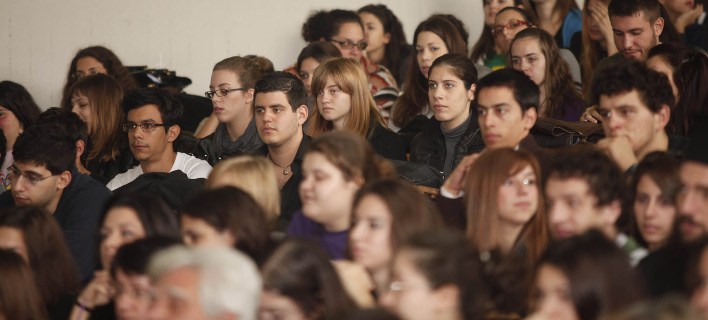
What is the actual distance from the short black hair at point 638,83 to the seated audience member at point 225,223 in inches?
57.2

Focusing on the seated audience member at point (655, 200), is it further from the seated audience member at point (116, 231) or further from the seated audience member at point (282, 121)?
the seated audience member at point (282, 121)

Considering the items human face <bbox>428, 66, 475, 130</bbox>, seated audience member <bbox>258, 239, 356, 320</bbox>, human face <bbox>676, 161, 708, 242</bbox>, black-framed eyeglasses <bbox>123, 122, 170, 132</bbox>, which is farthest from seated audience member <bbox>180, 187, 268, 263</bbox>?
black-framed eyeglasses <bbox>123, 122, 170, 132</bbox>

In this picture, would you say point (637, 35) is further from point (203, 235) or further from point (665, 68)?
point (203, 235)

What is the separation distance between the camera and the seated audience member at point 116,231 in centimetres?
310

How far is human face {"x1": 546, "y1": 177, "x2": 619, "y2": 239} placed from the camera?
290 cm

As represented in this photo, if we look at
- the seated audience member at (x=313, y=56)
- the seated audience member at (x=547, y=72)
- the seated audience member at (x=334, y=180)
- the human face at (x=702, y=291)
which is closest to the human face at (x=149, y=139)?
the seated audience member at (x=313, y=56)

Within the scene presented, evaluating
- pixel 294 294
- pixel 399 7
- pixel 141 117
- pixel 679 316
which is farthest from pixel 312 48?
pixel 679 316

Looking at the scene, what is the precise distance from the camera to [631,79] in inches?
140

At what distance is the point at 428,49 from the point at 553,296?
3115 millimetres

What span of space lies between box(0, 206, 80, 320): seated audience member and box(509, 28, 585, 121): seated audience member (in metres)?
2.50

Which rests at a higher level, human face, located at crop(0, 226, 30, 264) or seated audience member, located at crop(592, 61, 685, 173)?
seated audience member, located at crop(592, 61, 685, 173)

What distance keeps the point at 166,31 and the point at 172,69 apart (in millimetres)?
284

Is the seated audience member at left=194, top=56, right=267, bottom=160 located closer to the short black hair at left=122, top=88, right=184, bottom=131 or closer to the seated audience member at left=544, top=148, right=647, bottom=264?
the short black hair at left=122, top=88, right=184, bottom=131

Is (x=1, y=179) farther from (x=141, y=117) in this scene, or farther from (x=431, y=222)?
(x=431, y=222)
